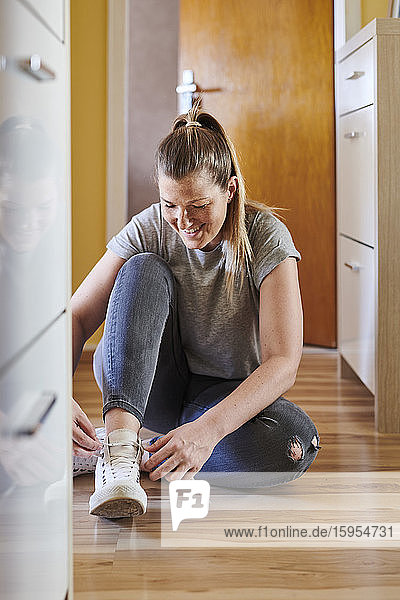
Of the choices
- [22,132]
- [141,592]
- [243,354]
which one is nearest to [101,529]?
[141,592]

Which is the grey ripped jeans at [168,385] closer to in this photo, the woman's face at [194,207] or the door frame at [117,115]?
the woman's face at [194,207]

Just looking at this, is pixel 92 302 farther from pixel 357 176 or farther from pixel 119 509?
pixel 357 176

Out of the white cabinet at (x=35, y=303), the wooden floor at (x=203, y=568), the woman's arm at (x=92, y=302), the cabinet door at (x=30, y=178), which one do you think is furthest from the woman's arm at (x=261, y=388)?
the cabinet door at (x=30, y=178)

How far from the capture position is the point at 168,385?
1.58 meters

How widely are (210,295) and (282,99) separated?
149 cm

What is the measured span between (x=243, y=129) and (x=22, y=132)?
7.36 ft

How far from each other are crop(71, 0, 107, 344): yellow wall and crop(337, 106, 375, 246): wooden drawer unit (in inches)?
34.3

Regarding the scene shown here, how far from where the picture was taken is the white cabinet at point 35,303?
24.2 inches

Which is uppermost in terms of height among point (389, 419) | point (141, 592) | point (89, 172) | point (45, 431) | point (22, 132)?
point (89, 172)

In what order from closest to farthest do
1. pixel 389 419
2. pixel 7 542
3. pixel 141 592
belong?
1. pixel 7 542
2. pixel 141 592
3. pixel 389 419

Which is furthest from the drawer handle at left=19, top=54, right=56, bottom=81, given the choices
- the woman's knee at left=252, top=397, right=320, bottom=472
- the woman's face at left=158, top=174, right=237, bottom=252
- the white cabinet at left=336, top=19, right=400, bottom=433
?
the white cabinet at left=336, top=19, right=400, bottom=433

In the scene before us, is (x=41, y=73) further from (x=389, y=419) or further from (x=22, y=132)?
(x=389, y=419)

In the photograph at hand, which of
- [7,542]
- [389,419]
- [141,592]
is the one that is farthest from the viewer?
[389,419]

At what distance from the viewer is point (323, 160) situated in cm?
283
